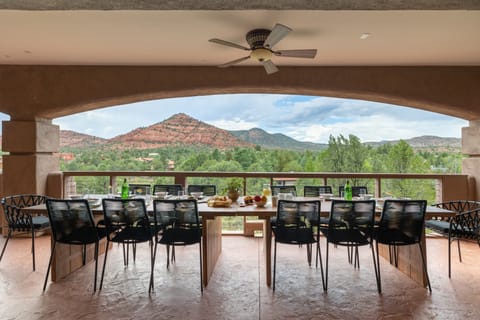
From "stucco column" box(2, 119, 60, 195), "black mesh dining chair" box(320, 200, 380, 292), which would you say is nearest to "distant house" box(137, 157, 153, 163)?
"stucco column" box(2, 119, 60, 195)

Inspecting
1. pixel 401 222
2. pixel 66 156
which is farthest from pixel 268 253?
pixel 66 156

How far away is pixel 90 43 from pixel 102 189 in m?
2.30

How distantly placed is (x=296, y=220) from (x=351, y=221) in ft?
1.71

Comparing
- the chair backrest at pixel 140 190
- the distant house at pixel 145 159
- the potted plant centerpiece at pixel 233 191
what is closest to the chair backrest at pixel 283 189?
the potted plant centerpiece at pixel 233 191

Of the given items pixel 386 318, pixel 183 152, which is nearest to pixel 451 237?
pixel 386 318

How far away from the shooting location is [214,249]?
127 inches

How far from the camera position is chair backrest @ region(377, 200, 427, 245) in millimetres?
2633

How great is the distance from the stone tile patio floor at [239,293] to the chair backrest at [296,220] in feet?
1.60

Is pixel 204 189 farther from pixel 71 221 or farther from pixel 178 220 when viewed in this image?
pixel 71 221

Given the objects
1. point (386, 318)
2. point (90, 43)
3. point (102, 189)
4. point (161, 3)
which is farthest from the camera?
point (102, 189)

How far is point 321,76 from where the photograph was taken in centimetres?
455

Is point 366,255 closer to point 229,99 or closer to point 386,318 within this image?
point 386,318

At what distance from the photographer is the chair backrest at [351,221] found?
2641 mm

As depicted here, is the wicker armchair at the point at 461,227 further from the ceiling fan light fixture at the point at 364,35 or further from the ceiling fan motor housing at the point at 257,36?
the ceiling fan motor housing at the point at 257,36
